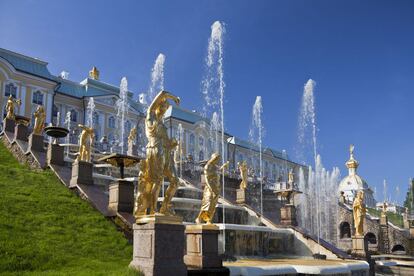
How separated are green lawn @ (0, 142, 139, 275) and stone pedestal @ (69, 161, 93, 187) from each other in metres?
0.48

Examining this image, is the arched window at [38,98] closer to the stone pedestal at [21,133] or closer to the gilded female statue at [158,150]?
the stone pedestal at [21,133]

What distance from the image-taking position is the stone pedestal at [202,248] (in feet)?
35.0

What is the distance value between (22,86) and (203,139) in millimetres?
29924

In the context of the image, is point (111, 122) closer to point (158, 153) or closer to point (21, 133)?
point (21, 133)

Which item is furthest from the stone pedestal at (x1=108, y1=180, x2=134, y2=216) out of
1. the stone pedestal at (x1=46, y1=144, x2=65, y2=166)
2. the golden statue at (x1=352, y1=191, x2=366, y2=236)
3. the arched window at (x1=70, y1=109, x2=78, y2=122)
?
the arched window at (x1=70, y1=109, x2=78, y2=122)

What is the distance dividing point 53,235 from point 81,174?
5.27 m

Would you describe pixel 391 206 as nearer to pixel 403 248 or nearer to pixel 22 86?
pixel 403 248

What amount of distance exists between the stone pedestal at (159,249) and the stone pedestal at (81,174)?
739 centimetres

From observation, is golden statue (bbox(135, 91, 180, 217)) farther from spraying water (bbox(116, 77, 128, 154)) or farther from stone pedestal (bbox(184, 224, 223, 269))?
spraying water (bbox(116, 77, 128, 154))

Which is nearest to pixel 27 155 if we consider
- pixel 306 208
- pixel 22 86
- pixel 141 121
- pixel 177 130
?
pixel 306 208

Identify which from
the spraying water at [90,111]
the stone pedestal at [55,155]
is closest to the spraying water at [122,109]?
the spraying water at [90,111]

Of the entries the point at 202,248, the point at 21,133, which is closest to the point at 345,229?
the point at 21,133

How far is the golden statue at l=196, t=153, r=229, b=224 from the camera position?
39.8 ft

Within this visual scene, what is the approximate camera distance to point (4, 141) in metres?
27.1
